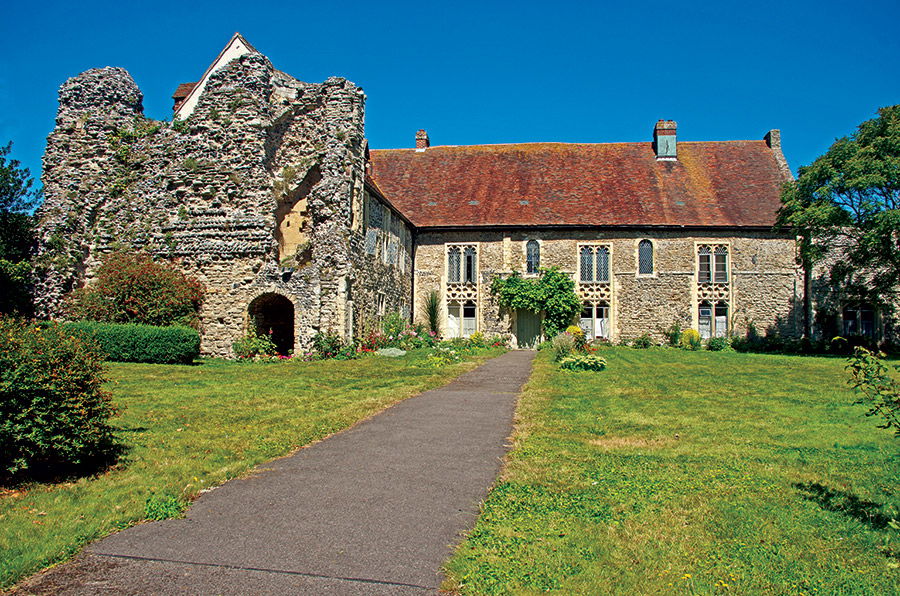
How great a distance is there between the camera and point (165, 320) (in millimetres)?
18859

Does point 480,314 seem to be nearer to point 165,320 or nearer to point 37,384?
point 165,320

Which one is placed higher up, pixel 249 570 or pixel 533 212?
pixel 533 212

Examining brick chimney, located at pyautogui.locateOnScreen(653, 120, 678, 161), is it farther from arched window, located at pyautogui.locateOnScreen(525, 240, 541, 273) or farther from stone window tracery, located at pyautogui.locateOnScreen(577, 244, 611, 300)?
arched window, located at pyautogui.locateOnScreen(525, 240, 541, 273)

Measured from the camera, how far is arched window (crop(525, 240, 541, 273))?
29562mm

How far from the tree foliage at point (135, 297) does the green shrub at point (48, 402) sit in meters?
12.9

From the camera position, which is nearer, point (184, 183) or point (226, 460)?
point (226, 460)

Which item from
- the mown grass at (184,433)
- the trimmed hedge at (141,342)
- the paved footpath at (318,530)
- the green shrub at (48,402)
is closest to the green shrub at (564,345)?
the mown grass at (184,433)

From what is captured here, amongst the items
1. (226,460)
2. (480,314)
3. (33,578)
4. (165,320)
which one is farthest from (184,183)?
(33,578)

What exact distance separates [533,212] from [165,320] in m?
17.5

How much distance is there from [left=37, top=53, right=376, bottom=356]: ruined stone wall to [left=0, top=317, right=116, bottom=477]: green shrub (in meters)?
13.7

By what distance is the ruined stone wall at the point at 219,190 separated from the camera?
20484mm

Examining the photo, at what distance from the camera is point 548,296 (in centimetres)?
2856

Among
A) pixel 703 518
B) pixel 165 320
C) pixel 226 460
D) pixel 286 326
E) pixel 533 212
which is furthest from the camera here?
pixel 533 212

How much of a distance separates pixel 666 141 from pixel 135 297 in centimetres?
2635
